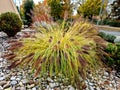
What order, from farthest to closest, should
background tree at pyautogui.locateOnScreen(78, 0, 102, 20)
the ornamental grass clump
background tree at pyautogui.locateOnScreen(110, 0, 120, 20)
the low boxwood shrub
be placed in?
1. background tree at pyautogui.locateOnScreen(110, 0, 120, 20)
2. background tree at pyautogui.locateOnScreen(78, 0, 102, 20)
3. the low boxwood shrub
4. the ornamental grass clump

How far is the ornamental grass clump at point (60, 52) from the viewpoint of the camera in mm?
2562

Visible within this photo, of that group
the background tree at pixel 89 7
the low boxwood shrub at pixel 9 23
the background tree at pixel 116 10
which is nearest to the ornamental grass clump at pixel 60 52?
the low boxwood shrub at pixel 9 23

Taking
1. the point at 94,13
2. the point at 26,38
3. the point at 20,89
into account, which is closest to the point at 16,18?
the point at 26,38

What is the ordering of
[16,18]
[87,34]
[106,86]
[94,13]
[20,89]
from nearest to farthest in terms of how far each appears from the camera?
[20,89] < [106,86] < [87,34] < [16,18] < [94,13]

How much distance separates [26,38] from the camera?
9.64 feet

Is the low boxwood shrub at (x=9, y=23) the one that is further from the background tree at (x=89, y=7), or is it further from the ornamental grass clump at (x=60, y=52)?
the background tree at (x=89, y=7)

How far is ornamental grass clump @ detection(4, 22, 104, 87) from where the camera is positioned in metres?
2.56

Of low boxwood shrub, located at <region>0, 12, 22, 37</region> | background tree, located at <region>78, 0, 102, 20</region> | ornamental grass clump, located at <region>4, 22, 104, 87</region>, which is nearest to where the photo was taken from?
ornamental grass clump, located at <region>4, 22, 104, 87</region>

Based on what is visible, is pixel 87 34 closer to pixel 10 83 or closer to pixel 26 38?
pixel 26 38

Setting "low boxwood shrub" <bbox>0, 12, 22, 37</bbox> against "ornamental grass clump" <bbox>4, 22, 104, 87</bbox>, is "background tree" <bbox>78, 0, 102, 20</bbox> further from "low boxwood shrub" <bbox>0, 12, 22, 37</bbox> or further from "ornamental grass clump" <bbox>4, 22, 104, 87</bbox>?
"ornamental grass clump" <bbox>4, 22, 104, 87</bbox>

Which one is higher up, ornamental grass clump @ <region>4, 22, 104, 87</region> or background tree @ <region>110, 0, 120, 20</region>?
ornamental grass clump @ <region>4, 22, 104, 87</region>

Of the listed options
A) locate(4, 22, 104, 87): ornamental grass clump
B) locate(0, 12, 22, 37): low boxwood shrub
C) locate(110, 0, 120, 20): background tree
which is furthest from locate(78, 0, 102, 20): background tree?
locate(4, 22, 104, 87): ornamental grass clump

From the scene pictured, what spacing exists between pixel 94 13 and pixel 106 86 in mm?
15740

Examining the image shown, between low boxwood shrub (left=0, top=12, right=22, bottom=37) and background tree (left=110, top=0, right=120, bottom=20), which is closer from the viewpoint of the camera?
low boxwood shrub (left=0, top=12, right=22, bottom=37)
